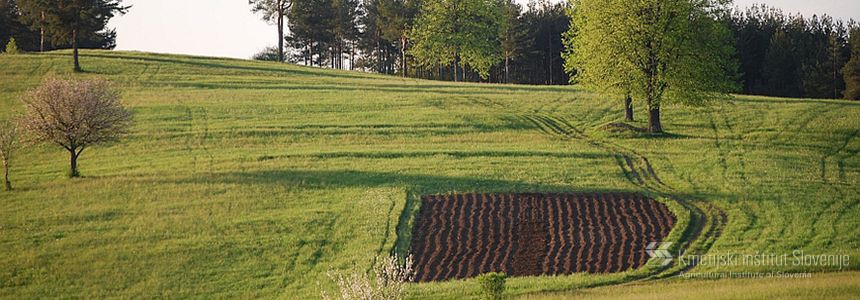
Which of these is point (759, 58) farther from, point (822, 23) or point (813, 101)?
point (813, 101)

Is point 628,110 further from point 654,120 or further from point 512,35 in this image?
point 512,35

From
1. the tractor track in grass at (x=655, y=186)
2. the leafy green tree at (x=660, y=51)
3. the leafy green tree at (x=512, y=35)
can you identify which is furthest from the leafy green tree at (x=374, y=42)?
the leafy green tree at (x=660, y=51)

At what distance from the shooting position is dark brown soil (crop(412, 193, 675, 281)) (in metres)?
28.4

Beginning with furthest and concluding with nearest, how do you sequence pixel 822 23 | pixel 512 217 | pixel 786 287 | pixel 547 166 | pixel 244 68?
pixel 822 23, pixel 244 68, pixel 547 166, pixel 512 217, pixel 786 287

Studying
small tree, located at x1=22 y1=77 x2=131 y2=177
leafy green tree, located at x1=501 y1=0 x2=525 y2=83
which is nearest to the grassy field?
small tree, located at x1=22 y1=77 x2=131 y2=177

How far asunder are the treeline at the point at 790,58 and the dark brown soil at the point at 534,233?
202ft

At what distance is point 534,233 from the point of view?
31.9m

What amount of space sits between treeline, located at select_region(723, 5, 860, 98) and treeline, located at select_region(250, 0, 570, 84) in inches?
949

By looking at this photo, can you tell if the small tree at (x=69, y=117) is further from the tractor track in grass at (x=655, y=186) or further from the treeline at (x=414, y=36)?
the treeline at (x=414, y=36)

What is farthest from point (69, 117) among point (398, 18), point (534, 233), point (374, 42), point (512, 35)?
point (374, 42)

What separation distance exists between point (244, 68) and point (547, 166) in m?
49.8

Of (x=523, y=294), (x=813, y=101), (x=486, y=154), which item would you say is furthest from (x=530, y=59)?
(x=523, y=294)

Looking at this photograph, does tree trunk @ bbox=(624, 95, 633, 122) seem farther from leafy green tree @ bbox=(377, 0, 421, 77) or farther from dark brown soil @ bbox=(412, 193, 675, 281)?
leafy green tree @ bbox=(377, 0, 421, 77)

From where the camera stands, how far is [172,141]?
49.1 metres
